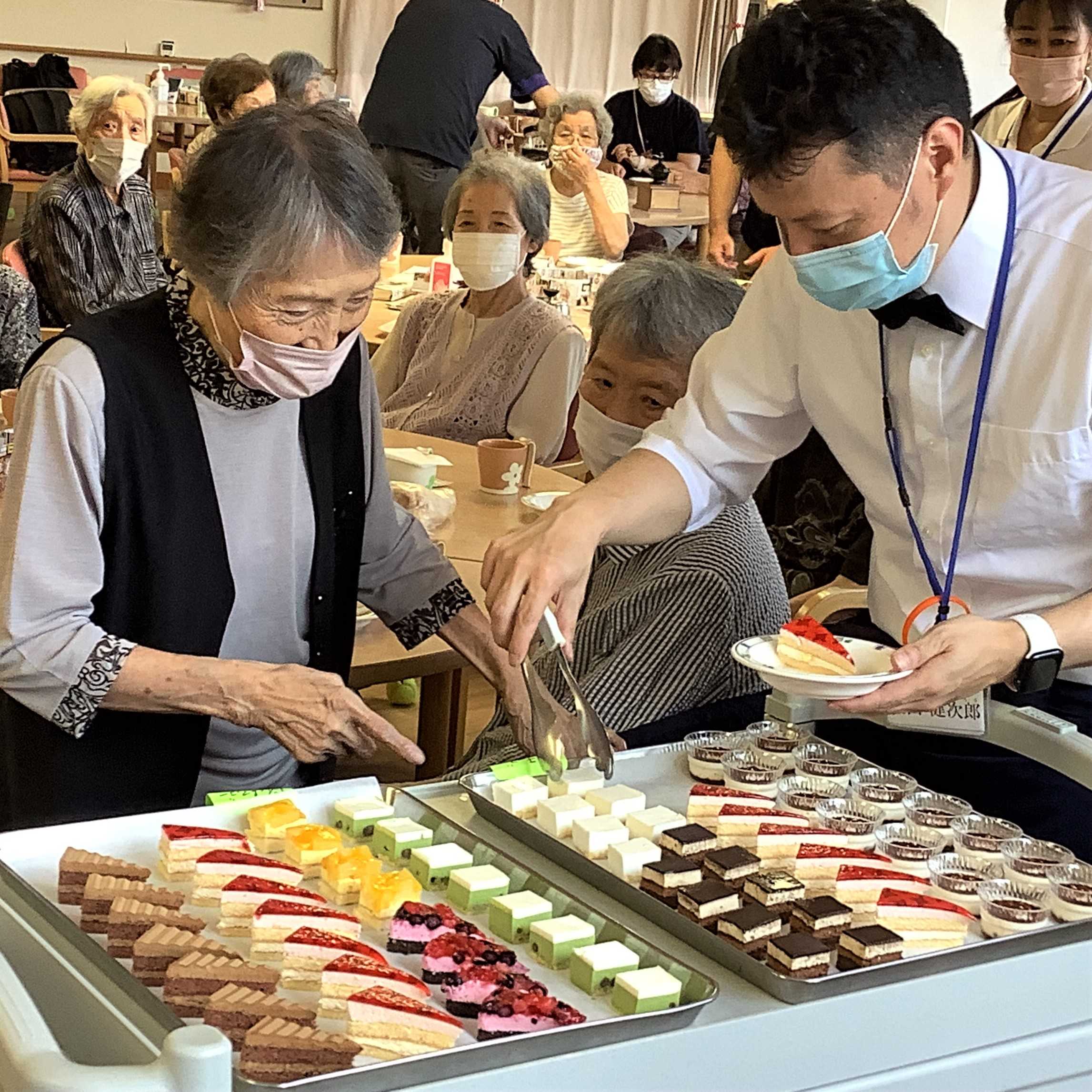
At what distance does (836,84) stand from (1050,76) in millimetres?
1950

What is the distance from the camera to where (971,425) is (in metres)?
1.81

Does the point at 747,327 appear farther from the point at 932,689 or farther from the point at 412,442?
the point at 412,442

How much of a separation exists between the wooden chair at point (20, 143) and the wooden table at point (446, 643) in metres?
6.35

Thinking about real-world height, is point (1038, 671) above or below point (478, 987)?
above

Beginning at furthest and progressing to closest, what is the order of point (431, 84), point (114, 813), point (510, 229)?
point (431, 84), point (510, 229), point (114, 813)

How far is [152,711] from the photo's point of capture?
1.86 m

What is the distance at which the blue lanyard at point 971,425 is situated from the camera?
176 cm

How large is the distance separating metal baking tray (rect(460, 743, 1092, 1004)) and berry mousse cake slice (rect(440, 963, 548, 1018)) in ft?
0.50

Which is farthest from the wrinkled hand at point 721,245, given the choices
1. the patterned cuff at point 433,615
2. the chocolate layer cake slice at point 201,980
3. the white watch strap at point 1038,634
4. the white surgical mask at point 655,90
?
the chocolate layer cake slice at point 201,980

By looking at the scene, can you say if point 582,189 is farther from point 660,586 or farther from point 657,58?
point 660,586

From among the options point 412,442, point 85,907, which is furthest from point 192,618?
point 412,442

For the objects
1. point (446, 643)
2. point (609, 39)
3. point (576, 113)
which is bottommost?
point (446, 643)

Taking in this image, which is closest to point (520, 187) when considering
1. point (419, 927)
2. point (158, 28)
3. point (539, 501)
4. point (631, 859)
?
point (539, 501)

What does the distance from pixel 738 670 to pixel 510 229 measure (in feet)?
6.70
